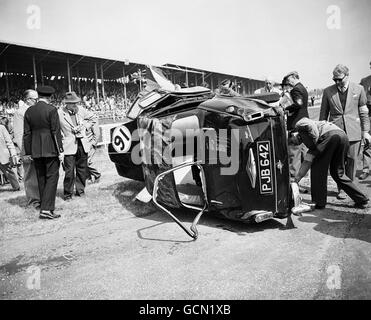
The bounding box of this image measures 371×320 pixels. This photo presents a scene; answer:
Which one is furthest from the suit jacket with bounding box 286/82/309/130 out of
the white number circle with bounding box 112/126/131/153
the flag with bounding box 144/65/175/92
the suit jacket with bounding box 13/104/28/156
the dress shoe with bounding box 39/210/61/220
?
the suit jacket with bounding box 13/104/28/156

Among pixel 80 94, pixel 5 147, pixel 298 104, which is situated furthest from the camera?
pixel 80 94

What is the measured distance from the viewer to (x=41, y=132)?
17.2 feet

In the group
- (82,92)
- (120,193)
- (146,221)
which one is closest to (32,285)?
(146,221)

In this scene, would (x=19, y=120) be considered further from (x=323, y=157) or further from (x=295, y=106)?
(x=323, y=157)

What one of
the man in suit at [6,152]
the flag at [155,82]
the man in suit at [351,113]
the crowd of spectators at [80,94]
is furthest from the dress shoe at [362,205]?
the crowd of spectators at [80,94]

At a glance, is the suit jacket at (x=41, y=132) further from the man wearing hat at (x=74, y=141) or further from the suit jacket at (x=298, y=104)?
the suit jacket at (x=298, y=104)

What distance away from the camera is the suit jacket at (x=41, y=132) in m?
5.20

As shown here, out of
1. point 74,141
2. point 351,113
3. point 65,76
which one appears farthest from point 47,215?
point 65,76

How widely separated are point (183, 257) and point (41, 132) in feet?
10.8

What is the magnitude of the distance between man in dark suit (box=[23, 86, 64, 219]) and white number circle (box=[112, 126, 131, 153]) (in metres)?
1.08

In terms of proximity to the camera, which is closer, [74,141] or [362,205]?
[362,205]

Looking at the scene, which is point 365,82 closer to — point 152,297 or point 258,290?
point 258,290

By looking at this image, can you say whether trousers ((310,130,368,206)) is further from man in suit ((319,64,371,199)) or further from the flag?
the flag
